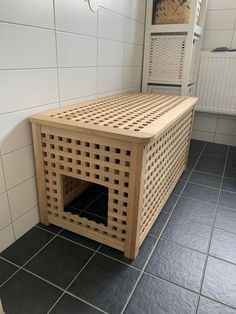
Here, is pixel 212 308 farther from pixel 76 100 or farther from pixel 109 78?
pixel 109 78

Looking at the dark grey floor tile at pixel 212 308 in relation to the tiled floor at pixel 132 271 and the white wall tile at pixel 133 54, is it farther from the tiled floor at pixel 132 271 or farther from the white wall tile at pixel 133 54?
the white wall tile at pixel 133 54

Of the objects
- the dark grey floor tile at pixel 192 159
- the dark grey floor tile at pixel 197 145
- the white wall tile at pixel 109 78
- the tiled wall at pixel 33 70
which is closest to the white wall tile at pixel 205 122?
the dark grey floor tile at pixel 197 145

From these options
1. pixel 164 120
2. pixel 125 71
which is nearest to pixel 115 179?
pixel 164 120

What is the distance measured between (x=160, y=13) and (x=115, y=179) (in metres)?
1.56

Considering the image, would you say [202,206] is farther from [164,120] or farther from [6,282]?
[6,282]

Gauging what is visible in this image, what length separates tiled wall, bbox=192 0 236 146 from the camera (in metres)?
2.22

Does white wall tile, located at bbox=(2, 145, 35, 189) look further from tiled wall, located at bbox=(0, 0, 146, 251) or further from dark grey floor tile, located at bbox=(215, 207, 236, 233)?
dark grey floor tile, located at bbox=(215, 207, 236, 233)

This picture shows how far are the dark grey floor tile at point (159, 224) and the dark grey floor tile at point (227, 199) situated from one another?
41 cm

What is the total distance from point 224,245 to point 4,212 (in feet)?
3.46

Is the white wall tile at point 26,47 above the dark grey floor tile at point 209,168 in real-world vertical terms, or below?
above

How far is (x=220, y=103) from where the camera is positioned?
7.79ft

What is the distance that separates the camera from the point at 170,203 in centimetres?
155

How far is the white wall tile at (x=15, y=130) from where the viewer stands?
101cm

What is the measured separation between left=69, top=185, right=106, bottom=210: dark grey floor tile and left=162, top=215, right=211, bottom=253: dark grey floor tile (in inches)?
19.2
